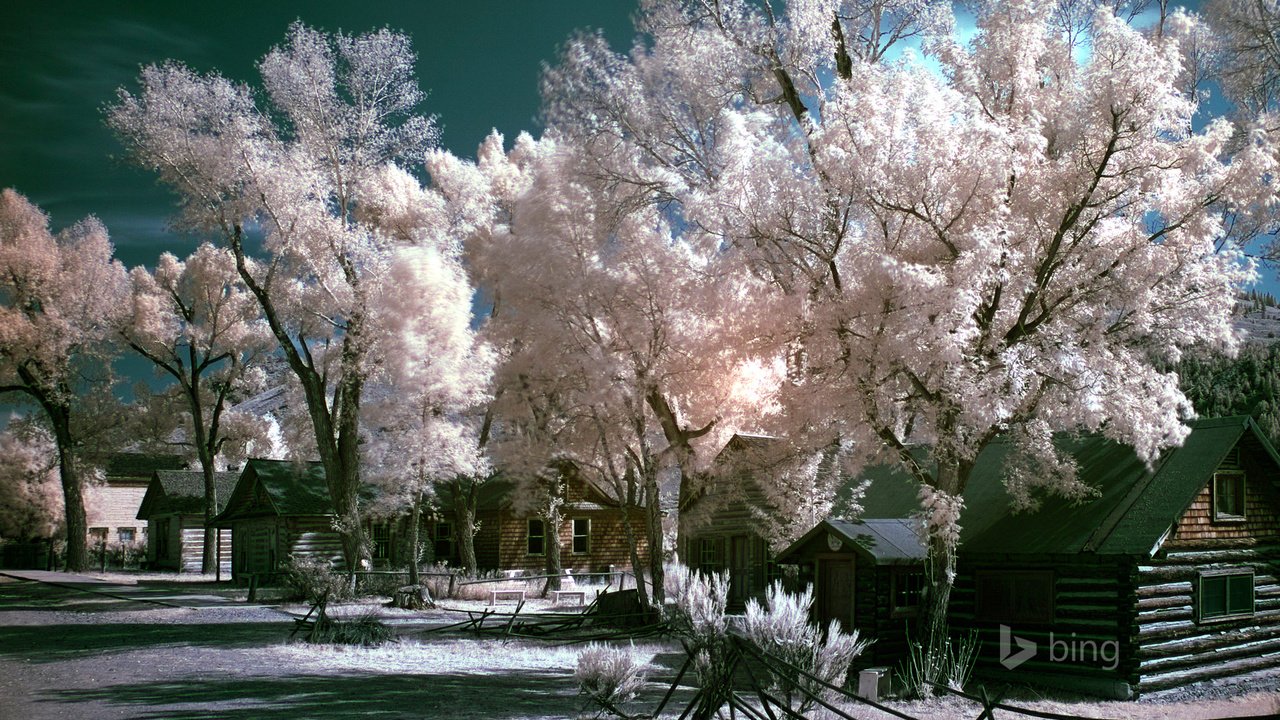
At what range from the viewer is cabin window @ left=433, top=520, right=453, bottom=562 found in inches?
1652

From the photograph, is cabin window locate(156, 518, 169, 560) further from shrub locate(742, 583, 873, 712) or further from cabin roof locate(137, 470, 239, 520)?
shrub locate(742, 583, 873, 712)

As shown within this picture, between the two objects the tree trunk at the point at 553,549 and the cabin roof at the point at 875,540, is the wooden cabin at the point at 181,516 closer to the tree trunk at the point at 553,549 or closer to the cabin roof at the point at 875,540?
the tree trunk at the point at 553,549

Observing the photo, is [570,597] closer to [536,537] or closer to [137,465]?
[536,537]

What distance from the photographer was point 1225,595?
18.8 m

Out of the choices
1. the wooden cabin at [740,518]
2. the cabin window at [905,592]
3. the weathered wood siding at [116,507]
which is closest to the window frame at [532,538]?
the wooden cabin at [740,518]

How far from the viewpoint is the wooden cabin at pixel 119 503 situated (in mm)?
56094

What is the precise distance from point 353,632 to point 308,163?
14762 mm

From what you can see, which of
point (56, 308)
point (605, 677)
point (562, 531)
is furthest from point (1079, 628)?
point (56, 308)

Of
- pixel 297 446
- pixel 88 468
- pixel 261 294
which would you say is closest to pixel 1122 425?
pixel 261 294

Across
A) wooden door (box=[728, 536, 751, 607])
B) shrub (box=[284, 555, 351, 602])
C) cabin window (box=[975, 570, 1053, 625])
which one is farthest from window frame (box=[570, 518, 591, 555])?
cabin window (box=[975, 570, 1053, 625])

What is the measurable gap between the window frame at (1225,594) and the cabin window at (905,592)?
501cm

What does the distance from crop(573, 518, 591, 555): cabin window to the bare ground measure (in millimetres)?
16041

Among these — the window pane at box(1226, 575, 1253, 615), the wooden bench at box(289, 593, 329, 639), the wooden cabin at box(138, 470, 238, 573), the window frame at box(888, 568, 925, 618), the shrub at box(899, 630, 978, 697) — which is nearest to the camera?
the shrub at box(899, 630, 978, 697)

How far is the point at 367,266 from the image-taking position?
29.7 metres
